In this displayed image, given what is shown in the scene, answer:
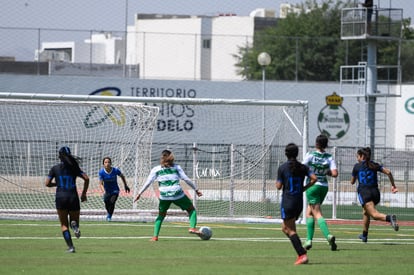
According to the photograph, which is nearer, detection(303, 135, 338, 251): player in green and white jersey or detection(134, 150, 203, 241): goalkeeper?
detection(303, 135, 338, 251): player in green and white jersey

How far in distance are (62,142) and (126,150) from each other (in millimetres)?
3654

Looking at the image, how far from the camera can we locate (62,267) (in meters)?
14.3

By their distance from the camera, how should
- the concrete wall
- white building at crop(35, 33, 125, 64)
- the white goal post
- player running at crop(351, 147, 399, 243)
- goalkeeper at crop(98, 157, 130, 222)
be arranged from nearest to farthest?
player running at crop(351, 147, 399, 243)
goalkeeper at crop(98, 157, 130, 222)
the white goal post
the concrete wall
white building at crop(35, 33, 125, 64)

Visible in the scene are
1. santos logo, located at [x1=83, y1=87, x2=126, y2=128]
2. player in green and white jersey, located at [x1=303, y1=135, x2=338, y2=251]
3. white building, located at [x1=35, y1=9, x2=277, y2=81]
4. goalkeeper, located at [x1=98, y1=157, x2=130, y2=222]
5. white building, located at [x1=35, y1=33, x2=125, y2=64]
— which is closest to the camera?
player in green and white jersey, located at [x1=303, y1=135, x2=338, y2=251]

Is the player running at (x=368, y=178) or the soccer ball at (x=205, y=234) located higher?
the player running at (x=368, y=178)

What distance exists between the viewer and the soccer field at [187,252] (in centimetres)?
1441

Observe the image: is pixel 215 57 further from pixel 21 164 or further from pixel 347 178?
pixel 21 164

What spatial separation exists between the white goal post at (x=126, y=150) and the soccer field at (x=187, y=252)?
4.08m

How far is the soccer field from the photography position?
47.3ft

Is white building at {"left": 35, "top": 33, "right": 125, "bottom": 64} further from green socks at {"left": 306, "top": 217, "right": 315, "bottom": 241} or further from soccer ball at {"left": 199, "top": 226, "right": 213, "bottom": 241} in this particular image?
green socks at {"left": 306, "top": 217, "right": 315, "bottom": 241}

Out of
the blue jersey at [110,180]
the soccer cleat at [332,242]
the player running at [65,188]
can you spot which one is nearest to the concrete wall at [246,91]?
the blue jersey at [110,180]

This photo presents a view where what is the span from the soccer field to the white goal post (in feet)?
13.4

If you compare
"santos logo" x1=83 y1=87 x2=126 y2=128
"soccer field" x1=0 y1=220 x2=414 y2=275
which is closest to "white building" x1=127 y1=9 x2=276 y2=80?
"santos logo" x1=83 y1=87 x2=126 y2=128

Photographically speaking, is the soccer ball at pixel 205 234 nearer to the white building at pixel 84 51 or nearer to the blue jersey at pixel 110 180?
the blue jersey at pixel 110 180
